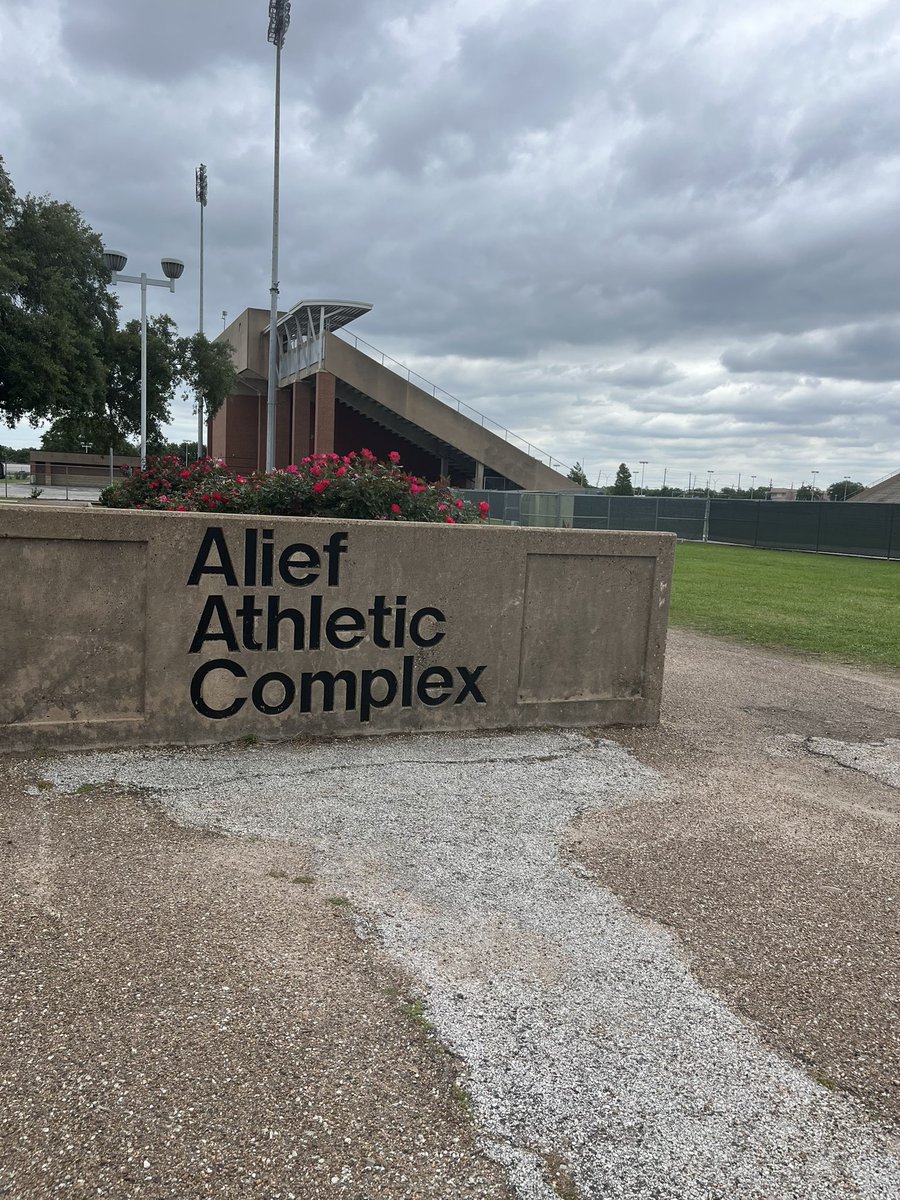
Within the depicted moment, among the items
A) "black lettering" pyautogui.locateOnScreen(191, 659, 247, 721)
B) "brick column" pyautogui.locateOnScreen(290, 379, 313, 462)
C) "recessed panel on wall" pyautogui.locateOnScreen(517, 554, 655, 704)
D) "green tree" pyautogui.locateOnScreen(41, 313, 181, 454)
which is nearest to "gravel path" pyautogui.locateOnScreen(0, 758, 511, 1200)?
"black lettering" pyautogui.locateOnScreen(191, 659, 247, 721)

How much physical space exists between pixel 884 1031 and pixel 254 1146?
190cm

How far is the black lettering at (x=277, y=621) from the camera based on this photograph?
17.0 ft

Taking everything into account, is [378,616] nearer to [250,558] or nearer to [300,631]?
[300,631]

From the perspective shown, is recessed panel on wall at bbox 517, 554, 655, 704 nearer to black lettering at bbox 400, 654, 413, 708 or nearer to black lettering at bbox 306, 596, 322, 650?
black lettering at bbox 400, 654, 413, 708

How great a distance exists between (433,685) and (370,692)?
1.38 ft

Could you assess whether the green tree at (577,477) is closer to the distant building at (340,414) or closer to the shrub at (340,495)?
the distant building at (340,414)

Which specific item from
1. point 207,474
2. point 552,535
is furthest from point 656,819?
point 207,474

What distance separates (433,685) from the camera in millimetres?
5586

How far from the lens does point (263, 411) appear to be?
56.1 metres

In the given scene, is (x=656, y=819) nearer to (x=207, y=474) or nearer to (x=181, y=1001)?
(x=181, y=1001)

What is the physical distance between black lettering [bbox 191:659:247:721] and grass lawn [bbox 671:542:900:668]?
7079 millimetres

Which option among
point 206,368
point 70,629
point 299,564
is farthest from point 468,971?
point 206,368

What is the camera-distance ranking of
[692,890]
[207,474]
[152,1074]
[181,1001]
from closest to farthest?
[152,1074], [181,1001], [692,890], [207,474]

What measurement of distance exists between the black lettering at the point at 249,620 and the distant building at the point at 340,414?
3887cm
